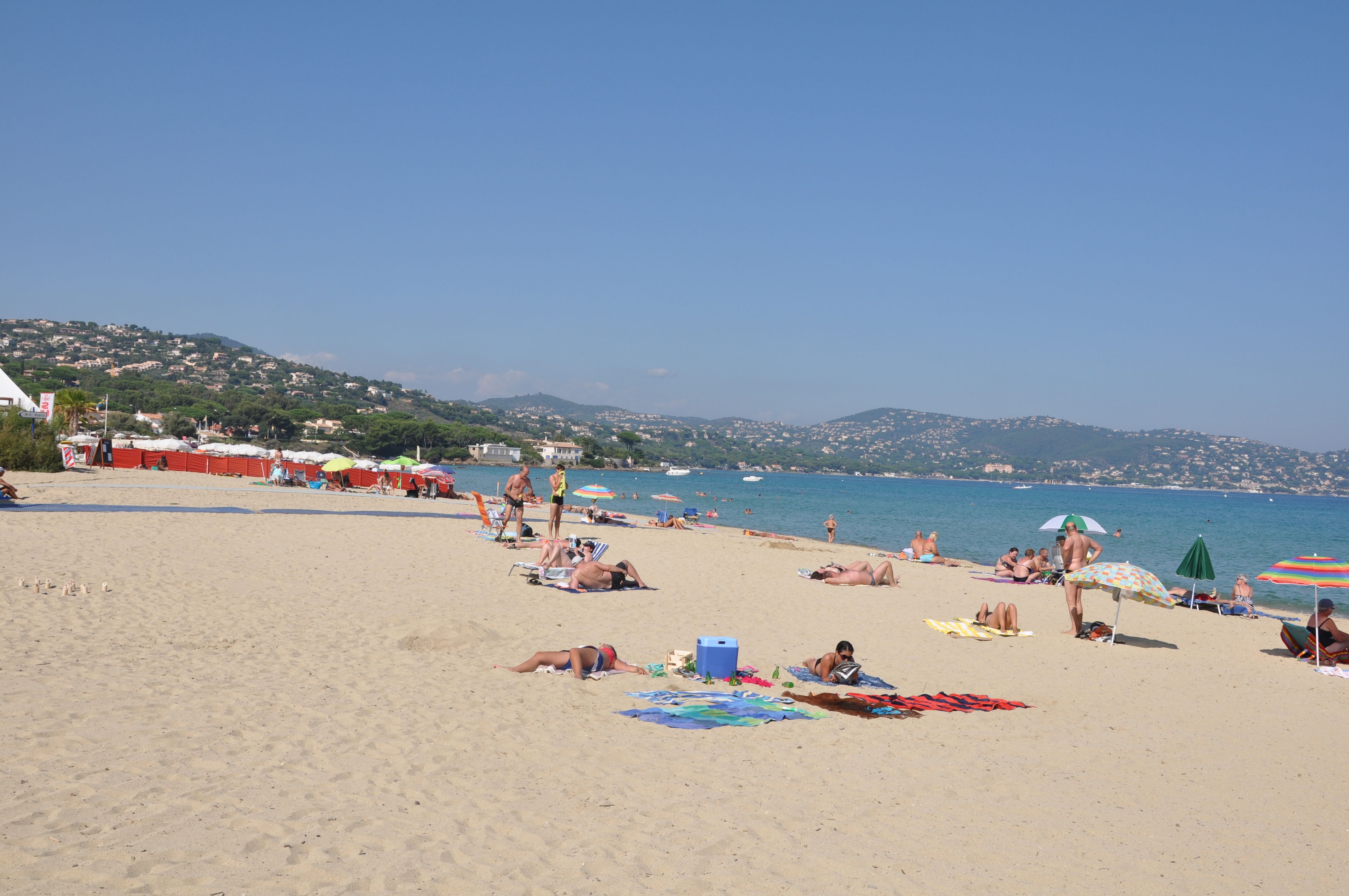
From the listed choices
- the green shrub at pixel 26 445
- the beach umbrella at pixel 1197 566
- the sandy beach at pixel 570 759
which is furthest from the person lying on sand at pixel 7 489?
the beach umbrella at pixel 1197 566

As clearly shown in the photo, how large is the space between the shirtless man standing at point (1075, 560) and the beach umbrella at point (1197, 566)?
4361 millimetres

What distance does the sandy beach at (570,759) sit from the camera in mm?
3391

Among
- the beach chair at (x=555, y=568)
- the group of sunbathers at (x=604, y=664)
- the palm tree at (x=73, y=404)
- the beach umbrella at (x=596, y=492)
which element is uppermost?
the palm tree at (x=73, y=404)

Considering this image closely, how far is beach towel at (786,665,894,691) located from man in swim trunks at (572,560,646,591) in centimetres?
392

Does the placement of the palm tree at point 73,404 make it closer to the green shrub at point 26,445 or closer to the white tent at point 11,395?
the white tent at point 11,395

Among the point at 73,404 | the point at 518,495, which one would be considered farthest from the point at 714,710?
the point at 73,404

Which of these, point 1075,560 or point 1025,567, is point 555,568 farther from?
point 1025,567

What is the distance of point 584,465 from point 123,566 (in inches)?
4728

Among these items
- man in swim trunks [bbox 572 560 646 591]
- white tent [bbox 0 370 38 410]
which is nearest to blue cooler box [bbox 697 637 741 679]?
man in swim trunks [bbox 572 560 646 591]

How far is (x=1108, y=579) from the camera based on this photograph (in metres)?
9.33

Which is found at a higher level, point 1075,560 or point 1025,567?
point 1075,560

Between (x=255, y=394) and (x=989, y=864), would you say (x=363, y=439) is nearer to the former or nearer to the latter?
(x=255, y=394)

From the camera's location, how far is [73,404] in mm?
39844

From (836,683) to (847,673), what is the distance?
154mm
